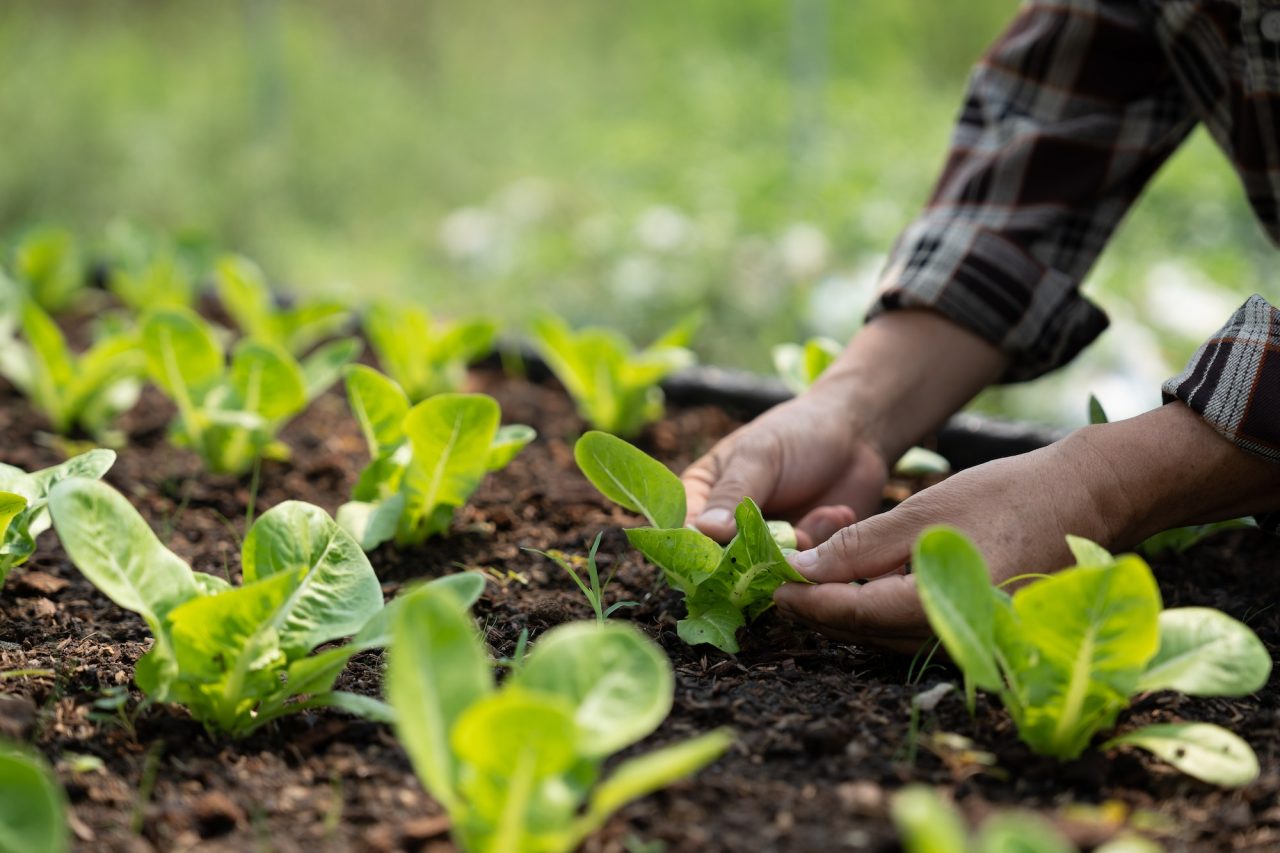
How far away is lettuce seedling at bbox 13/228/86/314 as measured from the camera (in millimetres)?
2883

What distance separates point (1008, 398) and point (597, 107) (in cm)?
427

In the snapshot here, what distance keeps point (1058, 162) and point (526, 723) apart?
131cm

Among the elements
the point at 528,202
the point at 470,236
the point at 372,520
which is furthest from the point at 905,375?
the point at 528,202

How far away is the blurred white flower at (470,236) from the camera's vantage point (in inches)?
161

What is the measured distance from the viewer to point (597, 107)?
257 inches

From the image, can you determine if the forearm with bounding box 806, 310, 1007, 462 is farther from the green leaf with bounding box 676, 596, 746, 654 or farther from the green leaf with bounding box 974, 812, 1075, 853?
the green leaf with bounding box 974, 812, 1075, 853

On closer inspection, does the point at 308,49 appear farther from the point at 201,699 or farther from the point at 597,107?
the point at 201,699

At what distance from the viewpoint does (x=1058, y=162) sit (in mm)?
1721

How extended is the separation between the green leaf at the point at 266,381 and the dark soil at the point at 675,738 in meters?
0.35

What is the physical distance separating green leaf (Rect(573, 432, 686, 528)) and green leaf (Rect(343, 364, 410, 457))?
0.40 meters

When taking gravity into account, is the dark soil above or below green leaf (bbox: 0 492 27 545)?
below

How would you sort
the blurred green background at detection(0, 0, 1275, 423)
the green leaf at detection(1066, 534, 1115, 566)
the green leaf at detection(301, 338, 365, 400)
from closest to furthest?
the green leaf at detection(1066, 534, 1115, 566), the green leaf at detection(301, 338, 365, 400), the blurred green background at detection(0, 0, 1275, 423)

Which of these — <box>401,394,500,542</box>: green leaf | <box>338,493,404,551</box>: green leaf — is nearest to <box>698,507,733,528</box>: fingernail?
<box>401,394,500,542</box>: green leaf

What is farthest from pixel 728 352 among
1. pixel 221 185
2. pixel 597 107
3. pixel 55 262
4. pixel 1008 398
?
pixel 597 107
